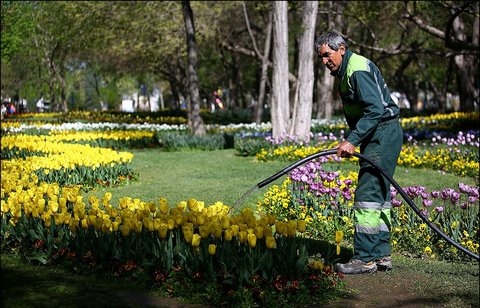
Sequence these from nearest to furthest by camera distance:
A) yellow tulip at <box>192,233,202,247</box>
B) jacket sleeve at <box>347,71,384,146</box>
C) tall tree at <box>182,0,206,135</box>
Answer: yellow tulip at <box>192,233,202,247</box> → jacket sleeve at <box>347,71,384,146</box> → tall tree at <box>182,0,206,135</box>

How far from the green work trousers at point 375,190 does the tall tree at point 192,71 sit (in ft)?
43.9

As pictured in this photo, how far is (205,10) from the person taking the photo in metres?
26.2

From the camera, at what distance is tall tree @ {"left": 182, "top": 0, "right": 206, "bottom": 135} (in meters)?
18.2

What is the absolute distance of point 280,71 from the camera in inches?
640

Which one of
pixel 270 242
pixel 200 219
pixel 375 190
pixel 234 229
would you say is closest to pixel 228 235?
pixel 234 229

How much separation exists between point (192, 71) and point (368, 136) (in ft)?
44.5

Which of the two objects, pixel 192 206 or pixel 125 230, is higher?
pixel 192 206

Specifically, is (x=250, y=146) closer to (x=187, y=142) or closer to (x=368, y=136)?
(x=187, y=142)

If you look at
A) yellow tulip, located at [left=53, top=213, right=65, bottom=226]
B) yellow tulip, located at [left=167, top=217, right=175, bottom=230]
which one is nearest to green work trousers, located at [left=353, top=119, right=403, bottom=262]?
yellow tulip, located at [left=167, top=217, right=175, bottom=230]

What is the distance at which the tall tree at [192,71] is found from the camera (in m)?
18.2

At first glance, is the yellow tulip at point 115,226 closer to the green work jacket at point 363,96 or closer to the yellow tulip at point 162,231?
the yellow tulip at point 162,231

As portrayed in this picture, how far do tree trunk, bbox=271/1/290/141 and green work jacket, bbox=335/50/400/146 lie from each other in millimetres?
10483

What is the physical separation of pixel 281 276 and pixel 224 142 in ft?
45.6

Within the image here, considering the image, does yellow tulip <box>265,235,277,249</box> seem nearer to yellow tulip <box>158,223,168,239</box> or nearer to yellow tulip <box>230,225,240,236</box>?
yellow tulip <box>230,225,240,236</box>
